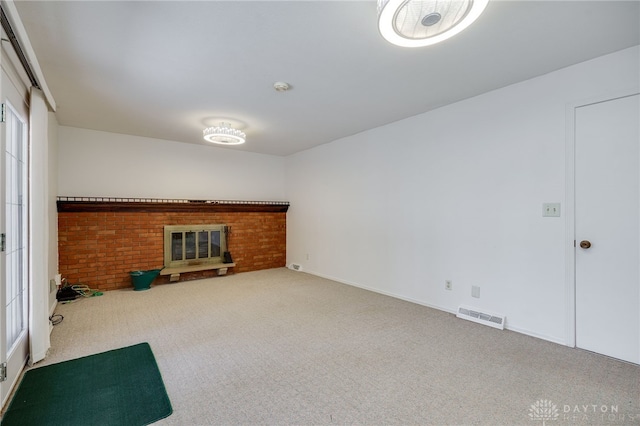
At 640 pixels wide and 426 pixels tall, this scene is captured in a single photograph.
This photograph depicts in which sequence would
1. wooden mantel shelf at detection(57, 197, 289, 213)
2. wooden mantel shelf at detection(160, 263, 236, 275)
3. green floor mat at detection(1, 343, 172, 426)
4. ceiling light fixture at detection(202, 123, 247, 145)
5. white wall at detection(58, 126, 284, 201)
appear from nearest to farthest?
green floor mat at detection(1, 343, 172, 426), ceiling light fixture at detection(202, 123, 247, 145), wooden mantel shelf at detection(57, 197, 289, 213), white wall at detection(58, 126, 284, 201), wooden mantel shelf at detection(160, 263, 236, 275)

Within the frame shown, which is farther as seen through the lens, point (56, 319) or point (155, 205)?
point (155, 205)

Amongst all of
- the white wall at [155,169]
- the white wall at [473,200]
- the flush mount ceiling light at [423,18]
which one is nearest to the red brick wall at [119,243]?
the white wall at [155,169]

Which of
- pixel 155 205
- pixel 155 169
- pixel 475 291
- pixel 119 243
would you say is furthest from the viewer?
pixel 155 169

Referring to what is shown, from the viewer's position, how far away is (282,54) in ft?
7.40

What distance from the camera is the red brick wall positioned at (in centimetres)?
410

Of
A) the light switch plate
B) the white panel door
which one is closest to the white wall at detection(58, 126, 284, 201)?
the light switch plate

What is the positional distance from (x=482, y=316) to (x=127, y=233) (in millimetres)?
4906

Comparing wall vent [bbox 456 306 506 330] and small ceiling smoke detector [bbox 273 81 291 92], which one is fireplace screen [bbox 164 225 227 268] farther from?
wall vent [bbox 456 306 506 330]

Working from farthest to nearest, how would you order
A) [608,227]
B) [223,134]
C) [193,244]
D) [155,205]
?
[193,244], [155,205], [223,134], [608,227]

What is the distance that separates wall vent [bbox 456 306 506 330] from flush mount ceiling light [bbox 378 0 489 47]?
8.62 ft

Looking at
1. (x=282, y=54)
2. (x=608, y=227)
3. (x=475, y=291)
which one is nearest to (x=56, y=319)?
(x=282, y=54)

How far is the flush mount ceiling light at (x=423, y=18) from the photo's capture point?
138 cm

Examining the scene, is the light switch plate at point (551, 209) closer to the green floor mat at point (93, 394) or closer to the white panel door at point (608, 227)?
the white panel door at point (608, 227)

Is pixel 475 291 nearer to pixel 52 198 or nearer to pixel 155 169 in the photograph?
pixel 155 169
